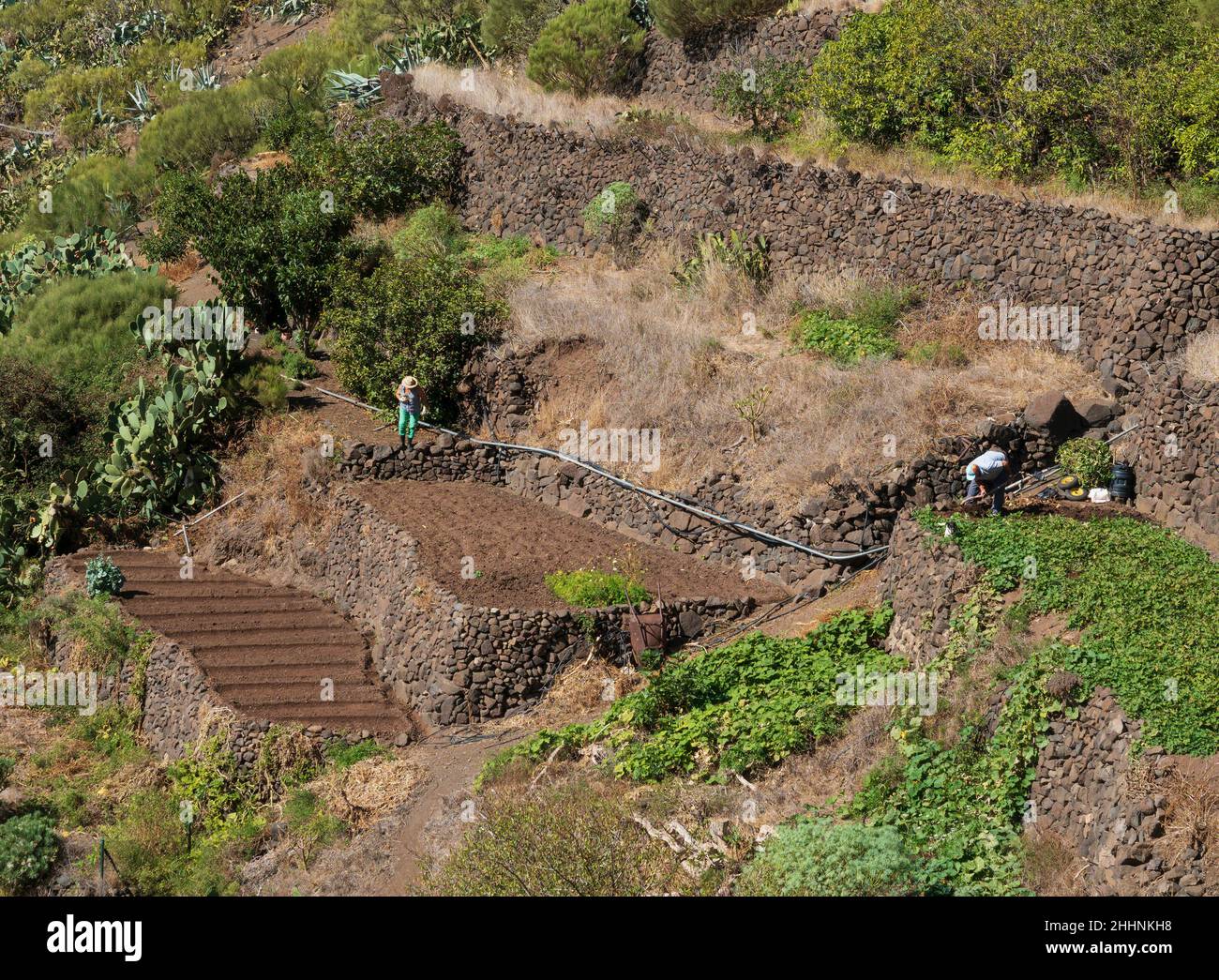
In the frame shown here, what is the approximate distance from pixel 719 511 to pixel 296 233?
9757 millimetres

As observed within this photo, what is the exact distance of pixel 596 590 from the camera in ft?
61.8

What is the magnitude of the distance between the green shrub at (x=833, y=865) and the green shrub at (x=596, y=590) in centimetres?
550

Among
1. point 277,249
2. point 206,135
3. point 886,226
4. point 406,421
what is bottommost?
point 406,421

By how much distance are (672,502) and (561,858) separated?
7.47 m

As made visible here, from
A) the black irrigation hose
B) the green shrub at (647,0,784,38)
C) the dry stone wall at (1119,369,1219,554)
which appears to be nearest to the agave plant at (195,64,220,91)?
the green shrub at (647,0,784,38)

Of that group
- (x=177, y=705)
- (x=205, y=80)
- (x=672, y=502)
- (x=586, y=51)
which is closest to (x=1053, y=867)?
(x=672, y=502)

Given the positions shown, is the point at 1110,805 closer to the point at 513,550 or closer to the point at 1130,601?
the point at 1130,601

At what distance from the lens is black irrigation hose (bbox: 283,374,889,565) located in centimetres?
1895

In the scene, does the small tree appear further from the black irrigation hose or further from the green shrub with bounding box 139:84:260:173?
the green shrub with bounding box 139:84:260:173

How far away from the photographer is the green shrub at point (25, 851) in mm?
16094

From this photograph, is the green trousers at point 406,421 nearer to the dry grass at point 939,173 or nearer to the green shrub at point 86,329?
the green shrub at point 86,329

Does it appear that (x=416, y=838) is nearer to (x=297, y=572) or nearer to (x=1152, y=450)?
(x=297, y=572)

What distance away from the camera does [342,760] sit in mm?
17797

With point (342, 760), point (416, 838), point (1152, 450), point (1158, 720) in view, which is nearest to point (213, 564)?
point (342, 760)
